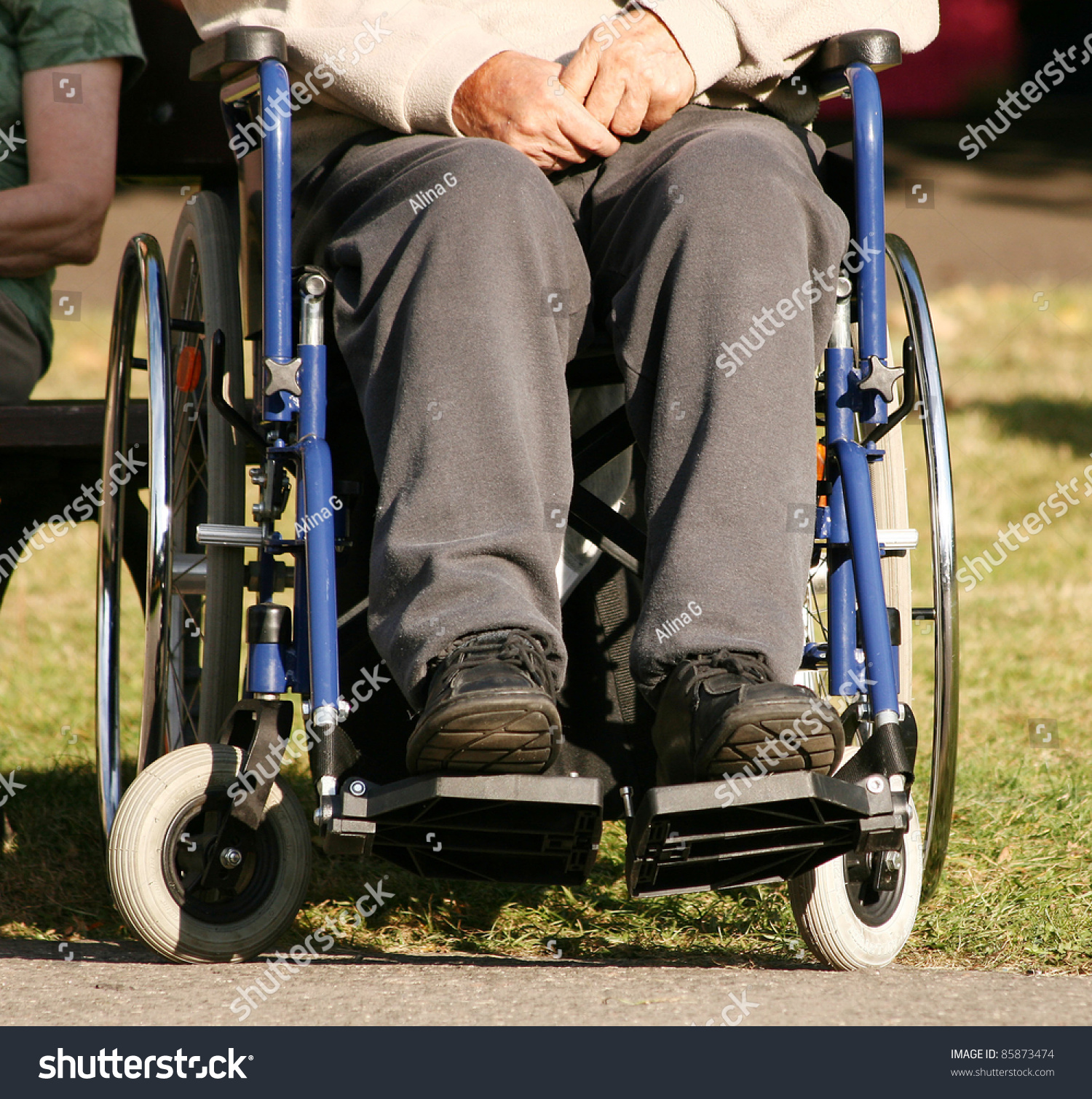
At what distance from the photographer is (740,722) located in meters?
1.42

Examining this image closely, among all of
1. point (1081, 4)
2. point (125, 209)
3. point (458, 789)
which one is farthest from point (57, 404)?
point (1081, 4)

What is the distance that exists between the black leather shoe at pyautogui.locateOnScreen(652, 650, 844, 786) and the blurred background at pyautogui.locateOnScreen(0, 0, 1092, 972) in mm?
474

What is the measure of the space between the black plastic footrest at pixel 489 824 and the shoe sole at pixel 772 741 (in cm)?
13

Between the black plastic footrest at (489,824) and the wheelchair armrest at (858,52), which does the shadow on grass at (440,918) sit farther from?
the wheelchair armrest at (858,52)

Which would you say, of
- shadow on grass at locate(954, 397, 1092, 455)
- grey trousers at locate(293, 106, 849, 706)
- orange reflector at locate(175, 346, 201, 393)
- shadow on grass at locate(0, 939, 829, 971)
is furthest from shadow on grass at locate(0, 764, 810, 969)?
shadow on grass at locate(954, 397, 1092, 455)

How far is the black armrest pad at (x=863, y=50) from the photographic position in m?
1.86

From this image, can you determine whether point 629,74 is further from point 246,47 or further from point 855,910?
point 855,910

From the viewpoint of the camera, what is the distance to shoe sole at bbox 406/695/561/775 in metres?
1.41

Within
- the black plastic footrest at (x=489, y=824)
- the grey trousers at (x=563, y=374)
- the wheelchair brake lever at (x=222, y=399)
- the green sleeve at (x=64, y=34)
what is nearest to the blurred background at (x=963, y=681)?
the green sleeve at (x=64, y=34)

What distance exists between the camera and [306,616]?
1.70 meters

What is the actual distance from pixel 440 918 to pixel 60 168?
1.39 m

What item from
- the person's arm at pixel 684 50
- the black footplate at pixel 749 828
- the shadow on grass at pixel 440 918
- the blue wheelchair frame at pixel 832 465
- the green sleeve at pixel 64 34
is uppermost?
the green sleeve at pixel 64 34

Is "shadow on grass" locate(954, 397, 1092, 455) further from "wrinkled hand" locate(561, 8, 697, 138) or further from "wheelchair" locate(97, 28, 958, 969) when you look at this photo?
"wrinkled hand" locate(561, 8, 697, 138)

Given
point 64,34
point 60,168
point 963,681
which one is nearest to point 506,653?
point 60,168
